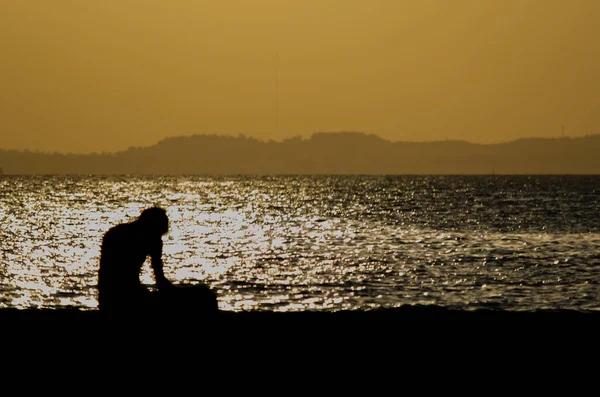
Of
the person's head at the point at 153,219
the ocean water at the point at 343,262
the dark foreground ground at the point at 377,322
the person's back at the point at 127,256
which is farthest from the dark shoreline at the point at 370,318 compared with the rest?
the ocean water at the point at 343,262

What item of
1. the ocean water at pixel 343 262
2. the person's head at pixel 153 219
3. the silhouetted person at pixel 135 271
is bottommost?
the ocean water at pixel 343 262

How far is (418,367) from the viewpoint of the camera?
10508 millimetres

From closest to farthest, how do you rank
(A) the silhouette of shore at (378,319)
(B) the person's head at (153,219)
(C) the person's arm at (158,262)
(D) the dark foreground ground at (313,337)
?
1. (B) the person's head at (153,219)
2. (C) the person's arm at (158,262)
3. (D) the dark foreground ground at (313,337)
4. (A) the silhouette of shore at (378,319)

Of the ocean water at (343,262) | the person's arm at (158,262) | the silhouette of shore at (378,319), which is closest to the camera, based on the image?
the person's arm at (158,262)

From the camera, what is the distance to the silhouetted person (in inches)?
337

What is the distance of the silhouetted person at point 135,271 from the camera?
337 inches

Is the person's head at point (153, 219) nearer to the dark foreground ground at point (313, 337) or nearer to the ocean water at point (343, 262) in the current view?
the dark foreground ground at point (313, 337)

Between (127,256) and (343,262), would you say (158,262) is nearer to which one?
(127,256)

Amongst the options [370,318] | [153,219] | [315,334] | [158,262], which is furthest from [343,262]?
[153,219]

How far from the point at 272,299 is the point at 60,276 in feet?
Result: 42.6

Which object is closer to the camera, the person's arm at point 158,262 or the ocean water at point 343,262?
the person's arm at point 158,262

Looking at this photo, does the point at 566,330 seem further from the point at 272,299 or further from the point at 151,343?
the point at 272,299

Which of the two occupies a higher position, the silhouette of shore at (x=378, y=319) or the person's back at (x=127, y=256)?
the person's back at (x=127, y=256)

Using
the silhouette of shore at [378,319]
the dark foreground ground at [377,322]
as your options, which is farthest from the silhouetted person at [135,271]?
the silhouette of shore at [378,319]
